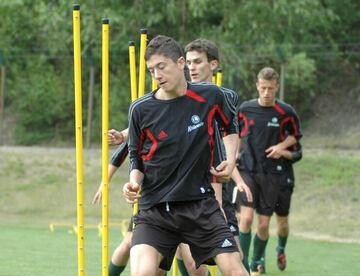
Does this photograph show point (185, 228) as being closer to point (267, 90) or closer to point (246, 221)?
point (246, 221)

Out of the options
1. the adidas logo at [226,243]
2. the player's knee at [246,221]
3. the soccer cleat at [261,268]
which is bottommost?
the soccer cleat at [261,268]

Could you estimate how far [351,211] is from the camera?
18.5 metres

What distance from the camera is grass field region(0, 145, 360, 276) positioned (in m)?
11.9

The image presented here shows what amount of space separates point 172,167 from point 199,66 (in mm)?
1723

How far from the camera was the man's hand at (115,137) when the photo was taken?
737 centimetres

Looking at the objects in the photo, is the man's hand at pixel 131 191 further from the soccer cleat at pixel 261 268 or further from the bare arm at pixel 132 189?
the soccer cleat at pixel 261 268

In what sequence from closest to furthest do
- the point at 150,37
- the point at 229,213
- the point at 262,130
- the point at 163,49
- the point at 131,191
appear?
the point at 131,191, the point at 163,49, the point at 229,213, the point at 262,130, the point at 150,37

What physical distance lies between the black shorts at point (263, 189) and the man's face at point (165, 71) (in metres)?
4.86

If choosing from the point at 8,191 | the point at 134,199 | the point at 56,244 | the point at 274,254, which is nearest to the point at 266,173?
the point at 274,254

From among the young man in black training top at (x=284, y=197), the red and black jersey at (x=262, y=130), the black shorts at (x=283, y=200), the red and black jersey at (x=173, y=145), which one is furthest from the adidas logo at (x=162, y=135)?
the black shorts at (x=283, y=200)

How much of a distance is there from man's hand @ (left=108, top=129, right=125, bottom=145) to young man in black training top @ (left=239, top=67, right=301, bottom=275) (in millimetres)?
3660

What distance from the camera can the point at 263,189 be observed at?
37.0 feet

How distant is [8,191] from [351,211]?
758 cm

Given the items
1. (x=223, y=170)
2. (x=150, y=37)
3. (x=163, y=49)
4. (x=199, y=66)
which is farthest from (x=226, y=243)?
(x=150, y=37)
